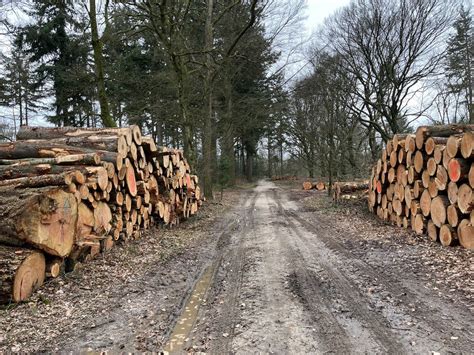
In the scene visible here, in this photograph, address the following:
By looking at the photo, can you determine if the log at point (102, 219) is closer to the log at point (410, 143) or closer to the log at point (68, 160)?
the log at point (68, 160)

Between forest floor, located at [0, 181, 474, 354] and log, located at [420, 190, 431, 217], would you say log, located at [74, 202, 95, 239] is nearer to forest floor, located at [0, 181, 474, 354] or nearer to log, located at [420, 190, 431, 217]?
forest floor, located at [0, 181, 474, 354]

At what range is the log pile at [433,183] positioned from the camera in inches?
244

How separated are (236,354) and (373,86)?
1829cm

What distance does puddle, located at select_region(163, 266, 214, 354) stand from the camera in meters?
3.35

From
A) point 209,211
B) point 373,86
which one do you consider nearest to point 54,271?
point 209,211

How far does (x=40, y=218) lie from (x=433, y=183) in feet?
22.6

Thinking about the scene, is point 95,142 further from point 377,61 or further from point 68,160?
point 377,61

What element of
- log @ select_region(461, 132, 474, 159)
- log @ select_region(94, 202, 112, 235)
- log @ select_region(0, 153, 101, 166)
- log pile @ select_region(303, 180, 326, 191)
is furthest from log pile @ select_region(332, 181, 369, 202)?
log @ select_region(0, 153, 101, 166)

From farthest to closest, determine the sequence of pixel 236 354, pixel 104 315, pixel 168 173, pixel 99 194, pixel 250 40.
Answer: pixel 250 40, pixel 168 173, pixel 99 194, pixel 104 315, pixel 236 354

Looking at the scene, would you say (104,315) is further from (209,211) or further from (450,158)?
(209,211)

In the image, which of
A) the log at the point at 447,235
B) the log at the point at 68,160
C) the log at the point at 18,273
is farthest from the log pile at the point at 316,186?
the log at the point at 18,273

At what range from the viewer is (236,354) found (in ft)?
10.4

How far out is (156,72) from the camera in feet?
63.6

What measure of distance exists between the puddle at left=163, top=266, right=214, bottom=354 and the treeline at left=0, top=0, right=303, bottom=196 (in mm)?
8689
